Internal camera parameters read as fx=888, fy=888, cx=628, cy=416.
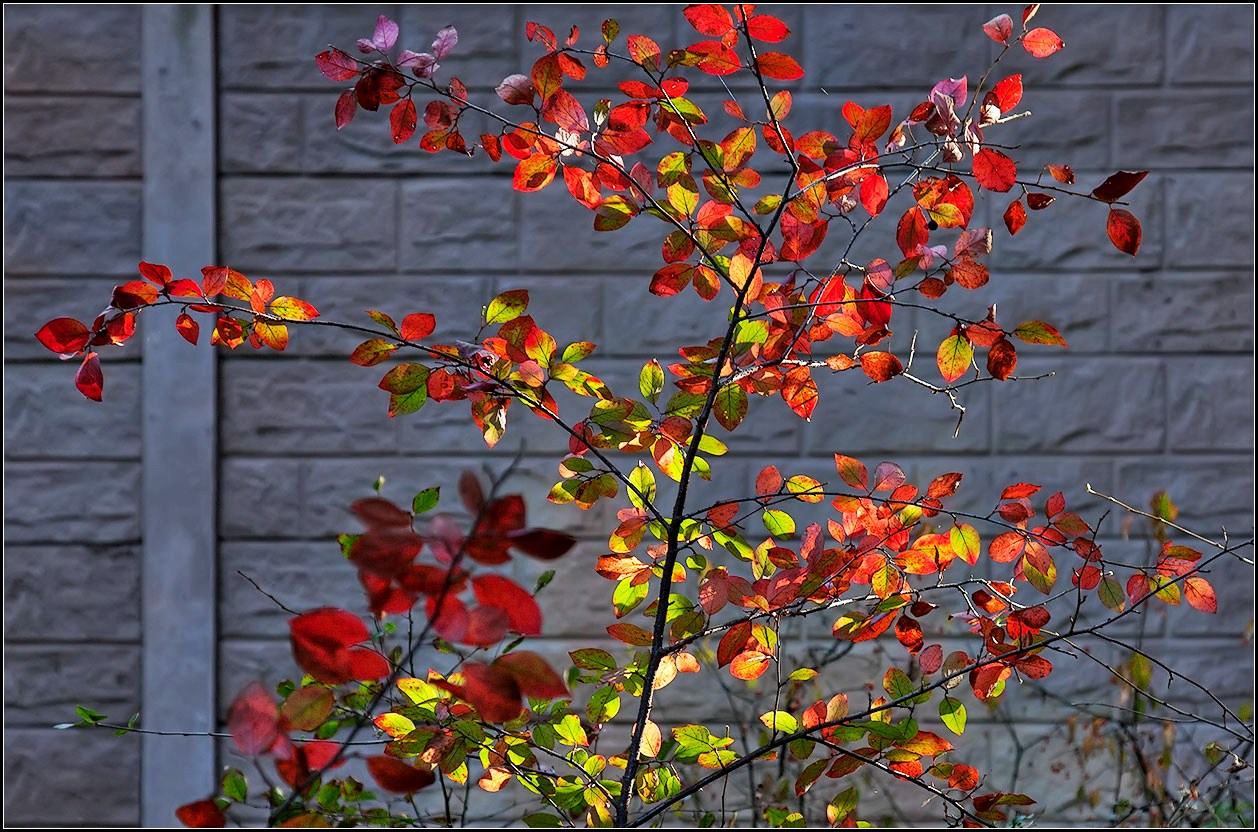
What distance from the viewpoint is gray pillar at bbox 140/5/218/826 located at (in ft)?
6.10

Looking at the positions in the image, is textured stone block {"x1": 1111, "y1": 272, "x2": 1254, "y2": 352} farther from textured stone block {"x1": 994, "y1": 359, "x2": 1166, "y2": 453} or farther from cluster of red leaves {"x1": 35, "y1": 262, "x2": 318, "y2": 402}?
cluster of red leaves {"x1": 35, "y1": 262, "x2": 318, "y2": 402}

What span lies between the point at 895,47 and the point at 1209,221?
0.77m

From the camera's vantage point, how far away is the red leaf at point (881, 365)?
2.98 ft

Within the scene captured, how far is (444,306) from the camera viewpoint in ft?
6.23

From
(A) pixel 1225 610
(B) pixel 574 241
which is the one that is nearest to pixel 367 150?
(B) pixel 574 241

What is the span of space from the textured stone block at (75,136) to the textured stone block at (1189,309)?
2.13 meters

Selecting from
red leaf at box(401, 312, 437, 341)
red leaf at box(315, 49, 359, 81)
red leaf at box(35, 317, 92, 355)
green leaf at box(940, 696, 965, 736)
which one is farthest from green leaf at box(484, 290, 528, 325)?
green leaf at box(940, 696, 965, 736)

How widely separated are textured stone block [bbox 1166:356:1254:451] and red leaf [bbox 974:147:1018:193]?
51.9 inches

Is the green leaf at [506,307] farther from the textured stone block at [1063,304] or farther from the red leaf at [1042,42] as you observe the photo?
the textured stone block at [1063,304]

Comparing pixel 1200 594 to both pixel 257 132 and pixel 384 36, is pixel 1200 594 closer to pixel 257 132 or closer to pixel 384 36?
pixel 384 36

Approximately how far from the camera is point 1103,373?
1.90 metres

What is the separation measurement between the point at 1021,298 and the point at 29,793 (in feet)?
7.75

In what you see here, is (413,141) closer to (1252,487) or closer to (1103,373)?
(1103,373)

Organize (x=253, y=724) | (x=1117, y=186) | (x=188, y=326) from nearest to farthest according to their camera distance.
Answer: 1. (x=253, y=724)
2. (x=1117, y=186)
3. (x=188, y=326)
